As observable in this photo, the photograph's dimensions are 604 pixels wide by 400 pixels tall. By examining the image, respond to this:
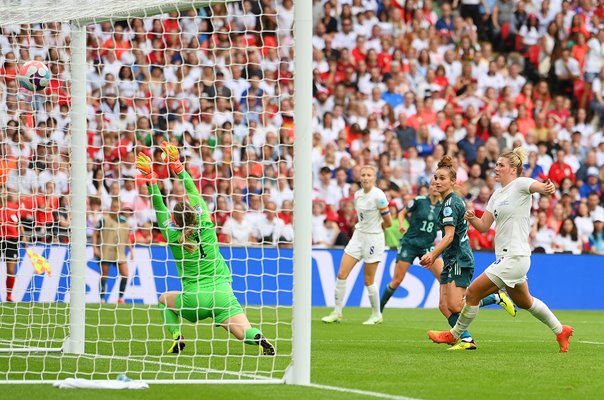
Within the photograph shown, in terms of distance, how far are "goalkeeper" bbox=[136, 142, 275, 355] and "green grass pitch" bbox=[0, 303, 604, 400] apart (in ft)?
1.00

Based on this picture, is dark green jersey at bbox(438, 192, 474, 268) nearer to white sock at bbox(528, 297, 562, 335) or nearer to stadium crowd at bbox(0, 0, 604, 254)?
white sock at bbox(528, 297, 562, 335)

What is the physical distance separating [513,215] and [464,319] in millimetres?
1322

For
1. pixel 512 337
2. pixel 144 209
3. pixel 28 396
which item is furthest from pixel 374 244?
pixel 28 396

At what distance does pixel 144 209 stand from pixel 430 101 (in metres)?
8.13

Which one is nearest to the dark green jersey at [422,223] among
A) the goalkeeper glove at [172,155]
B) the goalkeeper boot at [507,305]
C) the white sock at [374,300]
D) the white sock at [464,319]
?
the white sock at [374,300]

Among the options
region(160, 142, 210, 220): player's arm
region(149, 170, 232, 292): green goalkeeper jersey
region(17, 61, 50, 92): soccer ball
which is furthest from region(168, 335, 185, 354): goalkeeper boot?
region(17, 61, 50, 92): soccer ball

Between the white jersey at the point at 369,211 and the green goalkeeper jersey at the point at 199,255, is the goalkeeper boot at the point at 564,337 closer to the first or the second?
the green goalkeeper jersey at the point at 199,255

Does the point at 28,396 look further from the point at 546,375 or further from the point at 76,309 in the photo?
the point at 546,375

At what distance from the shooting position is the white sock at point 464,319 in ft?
39.8

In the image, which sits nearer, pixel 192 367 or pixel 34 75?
pixel 192 367

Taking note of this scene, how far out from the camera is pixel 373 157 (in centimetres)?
2436

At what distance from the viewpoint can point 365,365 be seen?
10648mm

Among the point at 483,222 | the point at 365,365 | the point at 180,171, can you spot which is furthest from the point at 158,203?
the point at 483,222

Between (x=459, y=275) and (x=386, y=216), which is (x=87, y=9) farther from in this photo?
(x=386, y=216)
